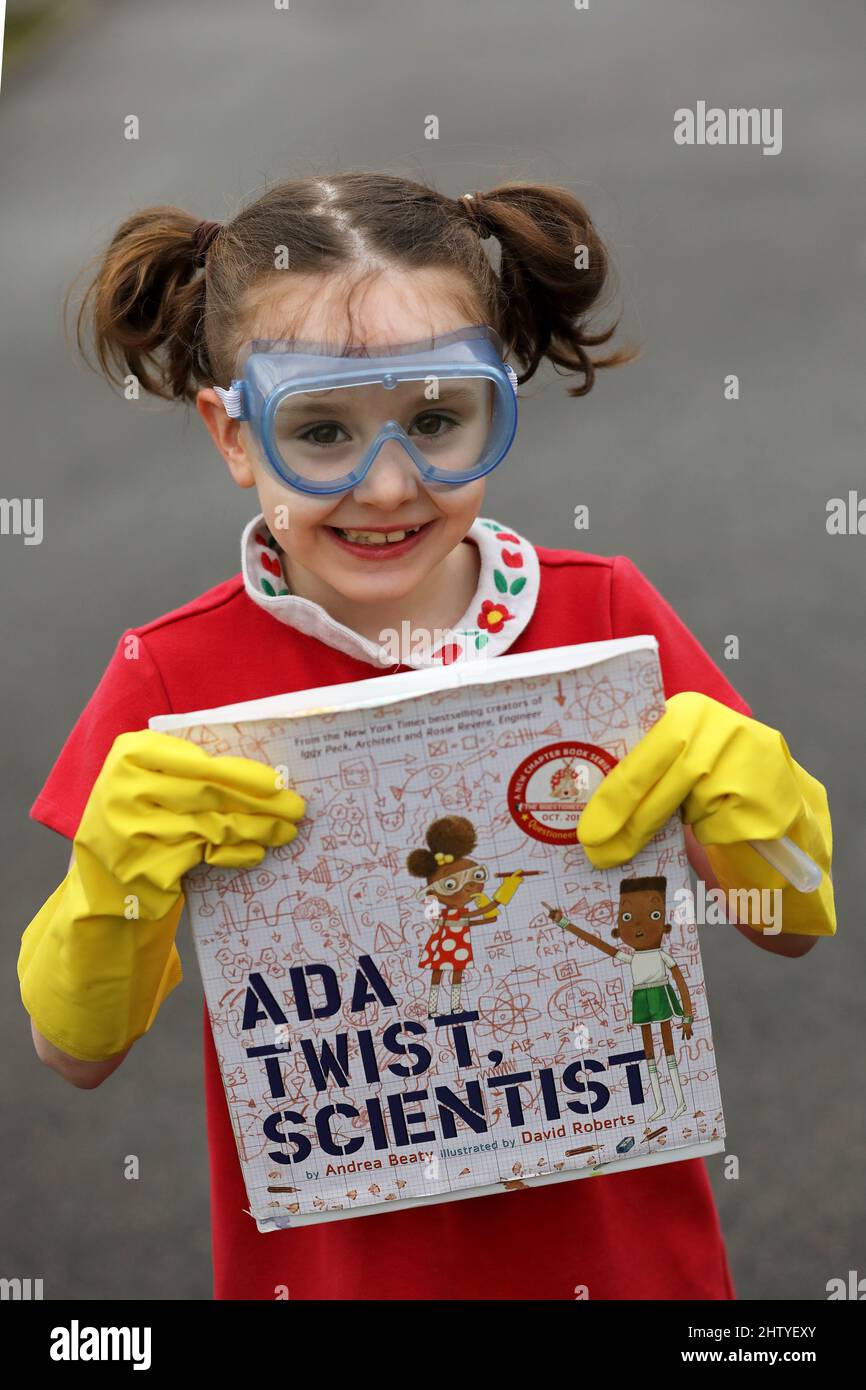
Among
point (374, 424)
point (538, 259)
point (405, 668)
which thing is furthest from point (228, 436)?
point (538, 259)

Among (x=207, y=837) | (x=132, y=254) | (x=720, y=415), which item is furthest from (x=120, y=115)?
(x=207, y=837)

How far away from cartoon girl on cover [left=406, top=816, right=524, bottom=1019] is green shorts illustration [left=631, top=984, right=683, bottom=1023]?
18cm

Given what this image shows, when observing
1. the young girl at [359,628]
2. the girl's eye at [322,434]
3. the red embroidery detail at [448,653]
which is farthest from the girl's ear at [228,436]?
the red embroidery detail at [448,653]

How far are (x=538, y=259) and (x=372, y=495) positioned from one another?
0.49m

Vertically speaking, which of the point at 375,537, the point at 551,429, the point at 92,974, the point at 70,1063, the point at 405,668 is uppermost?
the point at 551,429

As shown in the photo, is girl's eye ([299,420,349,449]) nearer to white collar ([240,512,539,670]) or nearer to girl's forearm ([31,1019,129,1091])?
white collar ([240,512,539,670])

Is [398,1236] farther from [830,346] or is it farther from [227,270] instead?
[830,346]

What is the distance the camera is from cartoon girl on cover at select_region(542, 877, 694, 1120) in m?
1.77

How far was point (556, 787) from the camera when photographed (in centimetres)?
175

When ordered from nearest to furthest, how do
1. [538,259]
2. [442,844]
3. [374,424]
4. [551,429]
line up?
[442,844]
[374,424]
[538,259]
[551,429]

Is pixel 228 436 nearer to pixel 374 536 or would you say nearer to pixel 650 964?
pixel 374 536

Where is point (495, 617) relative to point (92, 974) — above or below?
above

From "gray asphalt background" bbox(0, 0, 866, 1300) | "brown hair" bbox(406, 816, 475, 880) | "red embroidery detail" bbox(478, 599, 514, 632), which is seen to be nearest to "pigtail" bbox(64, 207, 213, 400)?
"gray asphalt background" bbox(0, 0, 866, 1300)

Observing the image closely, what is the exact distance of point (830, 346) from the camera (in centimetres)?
600
